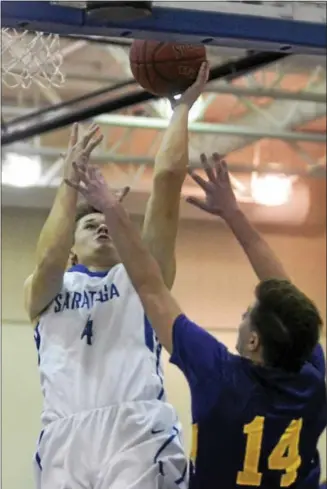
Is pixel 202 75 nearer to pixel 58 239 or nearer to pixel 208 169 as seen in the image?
pixel 208 169

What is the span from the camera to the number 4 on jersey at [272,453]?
6.93 feet

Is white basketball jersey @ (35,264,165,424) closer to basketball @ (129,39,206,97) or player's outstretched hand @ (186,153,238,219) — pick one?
player's outstretched hand @ (186,153,238,219)

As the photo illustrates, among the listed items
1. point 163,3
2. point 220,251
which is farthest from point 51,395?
point 220,251

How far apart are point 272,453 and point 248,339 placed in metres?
0.26

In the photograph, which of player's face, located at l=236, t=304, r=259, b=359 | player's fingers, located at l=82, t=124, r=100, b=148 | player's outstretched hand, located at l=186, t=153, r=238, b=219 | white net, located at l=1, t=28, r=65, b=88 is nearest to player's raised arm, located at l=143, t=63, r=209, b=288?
player's outstretched hand, located at l=186, t=153, r=238, b=219

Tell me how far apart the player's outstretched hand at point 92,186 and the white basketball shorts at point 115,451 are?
1.77 ft

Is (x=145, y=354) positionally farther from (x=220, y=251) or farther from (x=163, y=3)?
(x=220, y=251)

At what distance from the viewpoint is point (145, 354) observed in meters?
2.49

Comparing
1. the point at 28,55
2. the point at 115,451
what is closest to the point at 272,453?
the point at 115,451

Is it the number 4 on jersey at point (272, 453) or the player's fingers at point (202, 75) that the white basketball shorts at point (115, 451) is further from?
the player's fingers at point (202, 75)

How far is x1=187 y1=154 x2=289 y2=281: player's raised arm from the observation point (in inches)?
103

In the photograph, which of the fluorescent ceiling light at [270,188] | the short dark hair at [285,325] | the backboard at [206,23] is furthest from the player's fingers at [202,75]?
the fluorescent ceiling light at [270,188]

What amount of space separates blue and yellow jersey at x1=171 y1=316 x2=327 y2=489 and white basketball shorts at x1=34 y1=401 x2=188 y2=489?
0.59 ft

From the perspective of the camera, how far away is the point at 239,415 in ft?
6.89
